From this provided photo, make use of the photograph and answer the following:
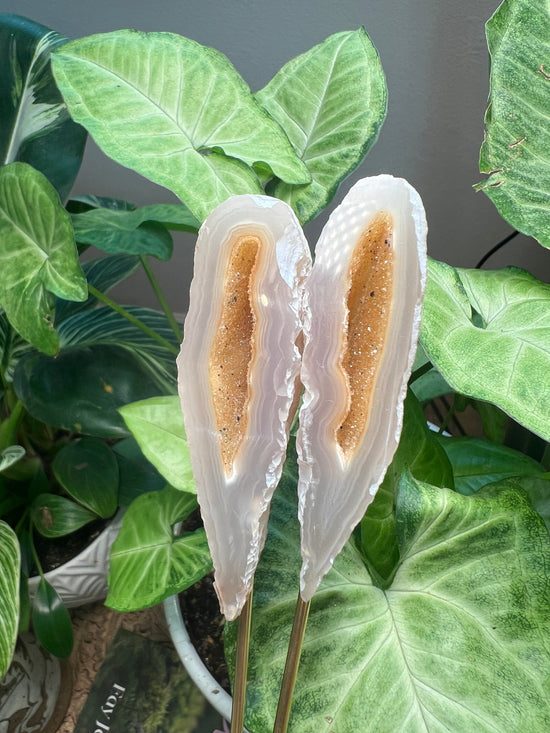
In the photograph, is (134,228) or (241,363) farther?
(134,228)

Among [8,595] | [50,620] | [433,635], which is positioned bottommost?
[50,620]

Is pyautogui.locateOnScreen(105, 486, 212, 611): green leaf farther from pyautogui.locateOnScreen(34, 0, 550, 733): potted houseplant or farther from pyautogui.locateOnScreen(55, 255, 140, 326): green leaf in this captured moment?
pyautogui.locateOnScreen(55, 255, 140, 326): green leaf

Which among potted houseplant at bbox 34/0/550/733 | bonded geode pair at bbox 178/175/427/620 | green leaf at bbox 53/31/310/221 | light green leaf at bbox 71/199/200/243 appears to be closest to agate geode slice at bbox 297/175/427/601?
bonded geode pair at bbox 178/175/427/620

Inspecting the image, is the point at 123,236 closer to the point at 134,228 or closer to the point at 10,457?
the point at 134,228

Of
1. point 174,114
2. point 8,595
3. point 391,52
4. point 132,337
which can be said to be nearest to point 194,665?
point 8,595

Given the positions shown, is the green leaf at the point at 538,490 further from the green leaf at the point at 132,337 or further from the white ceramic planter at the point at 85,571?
the white ceramic planter at the point at 85,571

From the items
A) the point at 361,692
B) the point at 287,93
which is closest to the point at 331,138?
the point at 287,93

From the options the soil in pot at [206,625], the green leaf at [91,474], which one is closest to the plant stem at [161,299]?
the green leaf at [91,474]
